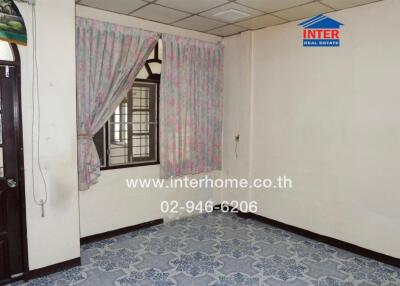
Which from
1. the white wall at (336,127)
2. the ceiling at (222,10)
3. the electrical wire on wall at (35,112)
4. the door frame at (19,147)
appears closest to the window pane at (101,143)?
the electrical wire on wall at (35,112)

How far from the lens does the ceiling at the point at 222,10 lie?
139 inches

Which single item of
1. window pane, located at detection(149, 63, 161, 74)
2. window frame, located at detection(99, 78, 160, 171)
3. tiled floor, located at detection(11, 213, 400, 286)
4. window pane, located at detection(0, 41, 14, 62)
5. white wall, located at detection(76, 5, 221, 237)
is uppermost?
window pane, located at detection(149, 63, 161, 74)

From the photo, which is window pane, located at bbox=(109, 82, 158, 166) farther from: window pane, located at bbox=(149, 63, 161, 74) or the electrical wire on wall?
the electrical wire on wall

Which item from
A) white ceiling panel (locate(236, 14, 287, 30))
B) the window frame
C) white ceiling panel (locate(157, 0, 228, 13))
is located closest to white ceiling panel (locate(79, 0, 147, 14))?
white ceiling panel (locate(157, 0, 228, 13))

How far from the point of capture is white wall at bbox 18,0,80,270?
9.66ft

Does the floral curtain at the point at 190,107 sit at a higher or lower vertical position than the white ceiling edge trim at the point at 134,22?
lower

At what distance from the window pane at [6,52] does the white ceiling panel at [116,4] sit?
1.15 m

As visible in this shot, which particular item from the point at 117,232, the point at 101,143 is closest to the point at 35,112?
the point at 101,143

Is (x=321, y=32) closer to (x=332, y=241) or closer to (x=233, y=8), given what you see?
(x=233, y=8)

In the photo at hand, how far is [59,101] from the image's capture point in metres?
3.11

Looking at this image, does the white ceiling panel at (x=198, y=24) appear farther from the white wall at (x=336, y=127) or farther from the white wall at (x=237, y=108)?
the white wall at (x=336, y=127)

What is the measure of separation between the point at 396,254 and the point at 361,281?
0.62 meters

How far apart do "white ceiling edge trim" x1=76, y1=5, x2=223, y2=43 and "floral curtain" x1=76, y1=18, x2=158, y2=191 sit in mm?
130

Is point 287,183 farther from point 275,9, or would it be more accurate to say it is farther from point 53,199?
point 53,199
